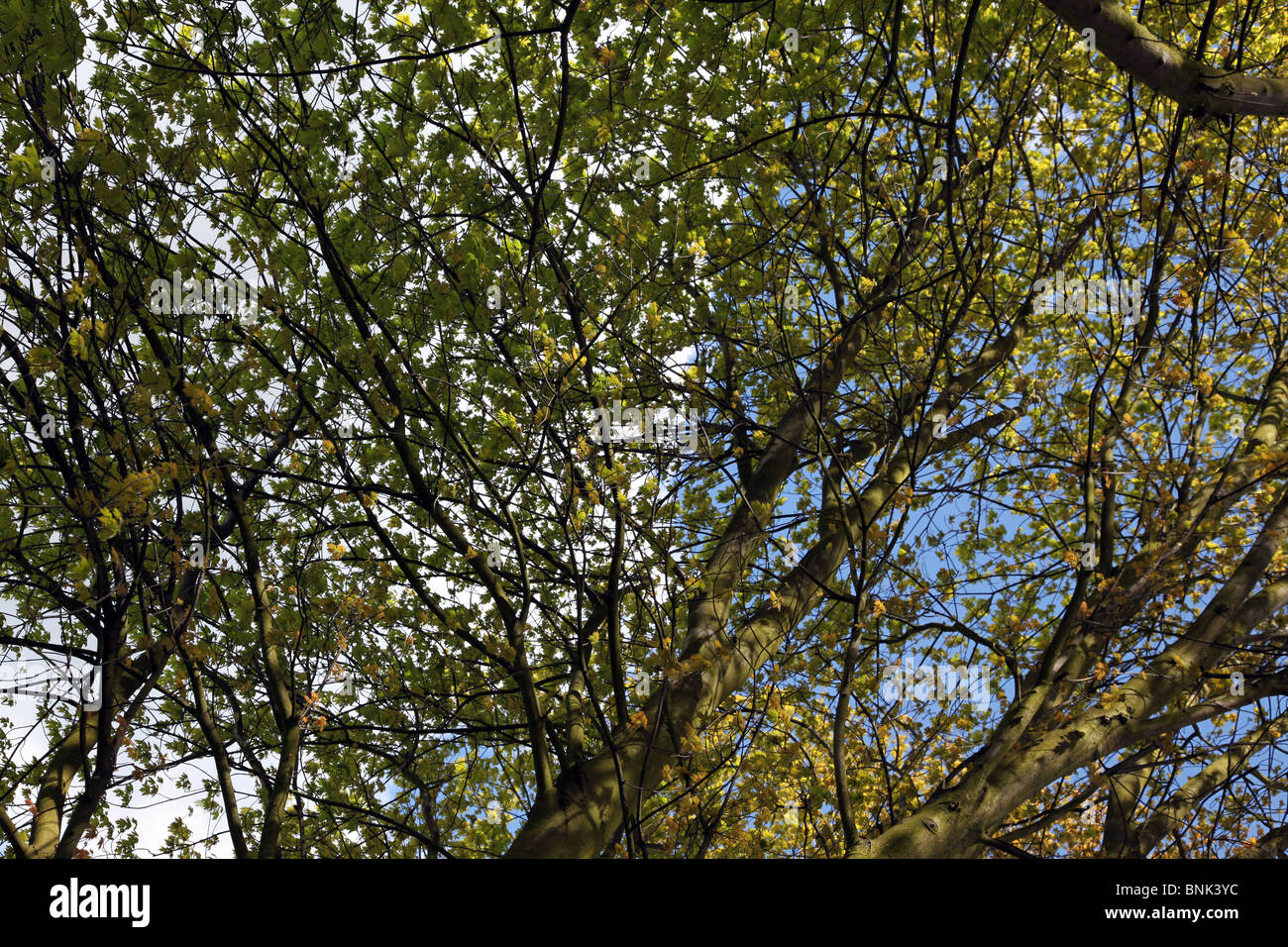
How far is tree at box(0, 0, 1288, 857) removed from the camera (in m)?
4.08

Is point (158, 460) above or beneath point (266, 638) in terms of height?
above

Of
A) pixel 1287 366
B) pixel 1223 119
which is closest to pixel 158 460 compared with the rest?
pixel 1223 119

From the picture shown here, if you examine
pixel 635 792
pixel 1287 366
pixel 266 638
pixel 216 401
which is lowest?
pixel 635 792

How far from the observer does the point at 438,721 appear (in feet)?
22.1

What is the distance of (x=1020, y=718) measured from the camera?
14.1ft

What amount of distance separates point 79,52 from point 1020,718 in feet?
17.2

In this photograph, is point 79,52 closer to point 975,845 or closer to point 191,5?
point 191,5

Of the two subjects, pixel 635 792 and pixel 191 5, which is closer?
pixel 635 792

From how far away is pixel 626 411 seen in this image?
629 centimetres

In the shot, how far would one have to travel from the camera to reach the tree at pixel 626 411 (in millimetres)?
4078
